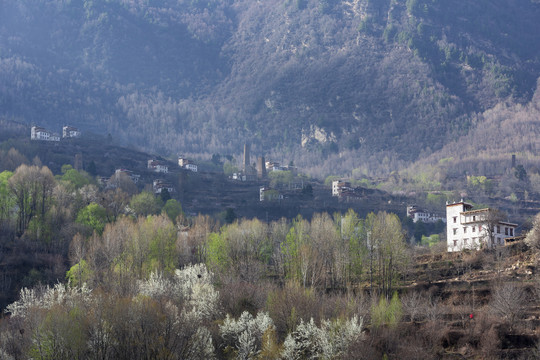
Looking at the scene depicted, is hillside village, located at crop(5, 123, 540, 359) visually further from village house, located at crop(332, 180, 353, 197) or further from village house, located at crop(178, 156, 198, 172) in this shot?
village house, located at crop(178, 156, 198, 172)

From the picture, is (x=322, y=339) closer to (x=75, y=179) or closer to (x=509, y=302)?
(x=509, y=302)

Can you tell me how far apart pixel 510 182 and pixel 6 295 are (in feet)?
492

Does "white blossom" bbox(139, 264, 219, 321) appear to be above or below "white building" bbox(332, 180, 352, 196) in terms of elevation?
below

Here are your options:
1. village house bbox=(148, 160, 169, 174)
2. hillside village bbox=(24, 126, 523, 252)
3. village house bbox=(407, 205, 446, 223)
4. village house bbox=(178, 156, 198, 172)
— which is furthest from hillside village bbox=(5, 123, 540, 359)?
village house bbox=(178, 156, 198, 172)

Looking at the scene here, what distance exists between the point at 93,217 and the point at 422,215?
257 feet

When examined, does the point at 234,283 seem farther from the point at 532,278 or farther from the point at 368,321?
the point at 532,278

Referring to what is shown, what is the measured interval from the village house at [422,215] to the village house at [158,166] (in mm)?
56815

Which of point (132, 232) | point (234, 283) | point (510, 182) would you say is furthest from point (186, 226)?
point (510, 182)

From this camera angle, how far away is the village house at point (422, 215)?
142875 mm

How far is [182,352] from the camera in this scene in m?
47.6

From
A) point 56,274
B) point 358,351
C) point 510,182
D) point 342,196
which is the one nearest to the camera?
point 358,351

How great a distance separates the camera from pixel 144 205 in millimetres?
101688

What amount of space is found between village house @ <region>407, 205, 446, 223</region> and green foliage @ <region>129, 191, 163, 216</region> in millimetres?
58050

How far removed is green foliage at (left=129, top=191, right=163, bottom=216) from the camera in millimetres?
99750
